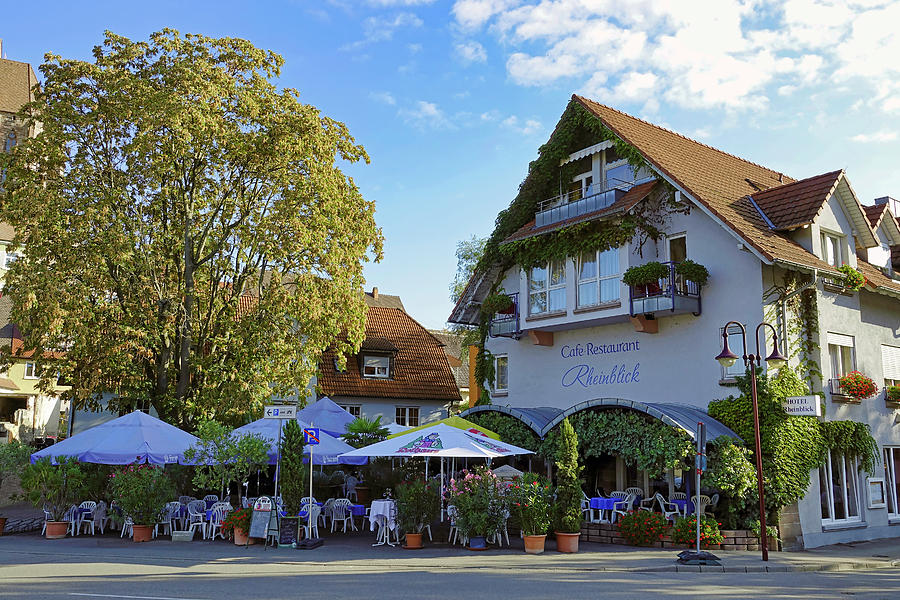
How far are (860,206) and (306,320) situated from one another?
659 inches

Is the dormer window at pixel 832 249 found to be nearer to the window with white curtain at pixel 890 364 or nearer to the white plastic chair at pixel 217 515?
the window with white curtain at pixel 890 364

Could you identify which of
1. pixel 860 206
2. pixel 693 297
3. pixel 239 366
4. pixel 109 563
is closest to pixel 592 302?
pixel 693 297

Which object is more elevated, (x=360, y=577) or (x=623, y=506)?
(x=623, y=506)

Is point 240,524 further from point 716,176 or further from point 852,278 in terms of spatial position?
point 716,176

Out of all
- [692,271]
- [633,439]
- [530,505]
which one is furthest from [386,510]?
[692,271]

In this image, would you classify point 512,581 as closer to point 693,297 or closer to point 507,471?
point 507,471

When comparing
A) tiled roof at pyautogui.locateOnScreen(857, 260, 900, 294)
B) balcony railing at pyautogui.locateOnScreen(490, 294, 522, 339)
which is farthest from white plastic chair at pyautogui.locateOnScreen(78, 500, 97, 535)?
tiled roof at pyautogui.locateOnScreen(857, 260, 900, 294)

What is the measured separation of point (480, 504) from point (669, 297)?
7701 mm

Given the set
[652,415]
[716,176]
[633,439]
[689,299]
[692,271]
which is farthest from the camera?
[716,176]

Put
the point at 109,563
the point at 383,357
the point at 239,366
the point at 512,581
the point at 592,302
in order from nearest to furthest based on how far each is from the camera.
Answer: the point at 512,581 → the point at 109,563 → the point at 592,302 → the point at 239,366 → the point at 383,357

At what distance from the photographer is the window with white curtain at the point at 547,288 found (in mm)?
24578

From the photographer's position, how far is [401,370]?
137 ft

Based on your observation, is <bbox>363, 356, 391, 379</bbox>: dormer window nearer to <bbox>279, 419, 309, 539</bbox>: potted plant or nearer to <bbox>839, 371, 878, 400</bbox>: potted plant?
<bbox>279, 419, 309, 539</bbox>: potted plant

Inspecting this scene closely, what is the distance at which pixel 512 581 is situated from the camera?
13.1 m
